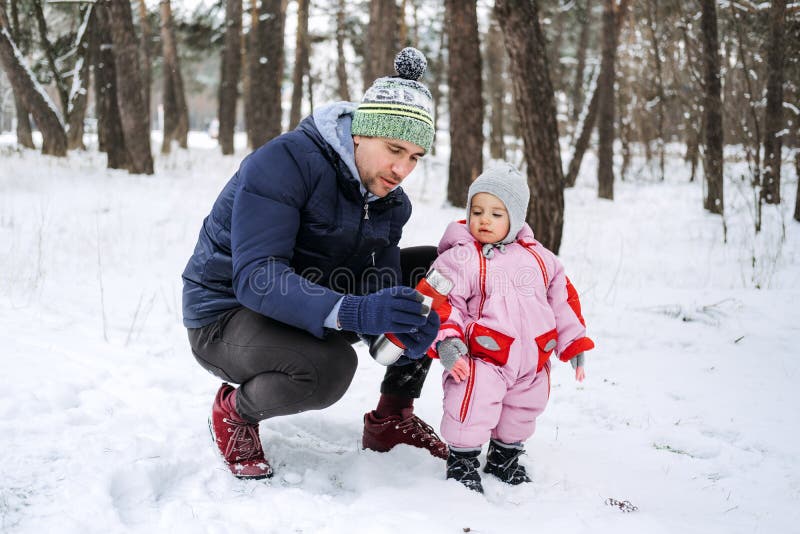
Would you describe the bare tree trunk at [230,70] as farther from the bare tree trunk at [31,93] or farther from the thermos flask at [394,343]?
the thermos flask at [394,343]

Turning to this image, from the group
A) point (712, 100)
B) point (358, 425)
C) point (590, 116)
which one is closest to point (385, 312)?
point (358, 425)

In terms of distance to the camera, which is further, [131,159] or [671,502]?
[131,159]

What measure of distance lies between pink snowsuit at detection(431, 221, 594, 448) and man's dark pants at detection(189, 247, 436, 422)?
42cm

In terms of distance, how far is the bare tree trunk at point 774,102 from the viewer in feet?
26.0

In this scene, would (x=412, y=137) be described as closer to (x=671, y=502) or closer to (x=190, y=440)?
(x=190, y=440)

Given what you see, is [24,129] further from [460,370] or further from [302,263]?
[460,370]

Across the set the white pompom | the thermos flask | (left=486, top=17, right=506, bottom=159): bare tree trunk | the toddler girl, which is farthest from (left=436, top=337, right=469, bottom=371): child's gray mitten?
(left=486, top=17, right=506, bottom=159): bare tree trunk

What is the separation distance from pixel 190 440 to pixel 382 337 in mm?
964

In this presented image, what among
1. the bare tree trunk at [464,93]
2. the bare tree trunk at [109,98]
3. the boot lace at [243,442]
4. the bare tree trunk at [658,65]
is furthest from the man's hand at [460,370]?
the bare tree trunk at [658,65]

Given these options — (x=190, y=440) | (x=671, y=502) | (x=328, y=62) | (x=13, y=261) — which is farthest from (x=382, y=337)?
(x=328, y=62)

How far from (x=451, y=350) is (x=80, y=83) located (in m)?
12.8

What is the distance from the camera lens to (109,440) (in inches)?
87.5

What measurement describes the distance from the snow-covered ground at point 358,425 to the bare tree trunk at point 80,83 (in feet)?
24.3

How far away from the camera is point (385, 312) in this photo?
1820mm
